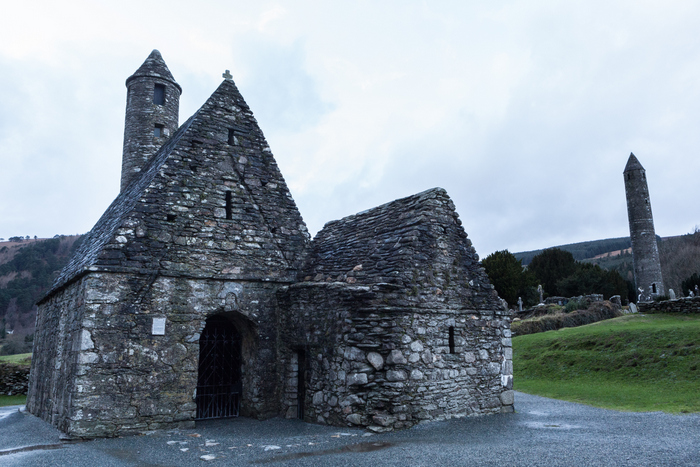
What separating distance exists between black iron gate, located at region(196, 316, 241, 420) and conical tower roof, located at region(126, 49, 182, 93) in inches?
467

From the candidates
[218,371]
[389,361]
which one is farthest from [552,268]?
[389,361]

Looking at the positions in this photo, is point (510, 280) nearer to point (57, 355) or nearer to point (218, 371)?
point (218, 371)

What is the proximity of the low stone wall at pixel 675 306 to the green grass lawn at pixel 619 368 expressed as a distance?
7.03 metres

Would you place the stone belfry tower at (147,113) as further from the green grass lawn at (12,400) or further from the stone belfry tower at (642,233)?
the stone belfry tower at (642,233)

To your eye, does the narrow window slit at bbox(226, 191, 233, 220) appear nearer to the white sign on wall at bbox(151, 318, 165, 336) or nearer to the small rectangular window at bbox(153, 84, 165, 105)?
the white sign on wall at bbox(151, 318, 165, 336)

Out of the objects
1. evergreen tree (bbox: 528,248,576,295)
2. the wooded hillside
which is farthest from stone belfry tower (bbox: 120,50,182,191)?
the wooded hillside

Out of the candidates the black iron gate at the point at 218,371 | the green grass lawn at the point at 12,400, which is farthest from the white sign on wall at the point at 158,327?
the green grass lawn at the point at 12,400

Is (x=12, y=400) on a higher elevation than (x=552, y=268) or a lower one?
lower

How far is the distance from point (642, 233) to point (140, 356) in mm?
42427

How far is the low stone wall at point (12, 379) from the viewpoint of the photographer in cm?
2070

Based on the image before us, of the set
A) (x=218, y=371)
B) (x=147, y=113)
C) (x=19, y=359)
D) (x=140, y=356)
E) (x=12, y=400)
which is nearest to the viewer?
(x=140, y=356)

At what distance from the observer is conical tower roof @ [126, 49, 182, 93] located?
18297 millimetres

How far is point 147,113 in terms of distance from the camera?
18.2 meters

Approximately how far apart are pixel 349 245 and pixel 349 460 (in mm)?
5621
